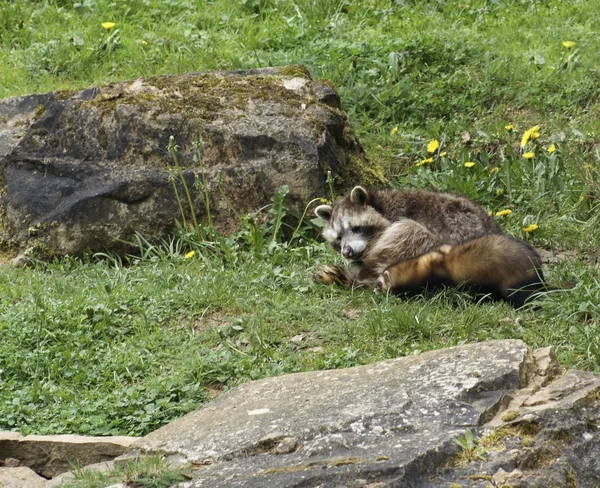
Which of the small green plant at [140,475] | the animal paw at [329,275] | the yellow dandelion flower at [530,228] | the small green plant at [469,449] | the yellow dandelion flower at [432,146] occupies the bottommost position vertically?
the yellow dandelion flower at [530,228]

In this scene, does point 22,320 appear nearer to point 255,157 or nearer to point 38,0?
point 255,157

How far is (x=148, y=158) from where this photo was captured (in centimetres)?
843

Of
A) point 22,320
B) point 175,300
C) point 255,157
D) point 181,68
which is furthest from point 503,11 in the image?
point 22,320

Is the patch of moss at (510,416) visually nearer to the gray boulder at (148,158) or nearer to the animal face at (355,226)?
the animal face at (355,226)

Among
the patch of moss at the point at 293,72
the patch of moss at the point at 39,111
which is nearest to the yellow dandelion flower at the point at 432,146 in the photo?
the patch of moss at the point at 293,72

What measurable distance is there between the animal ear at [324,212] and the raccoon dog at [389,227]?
0.01 metres

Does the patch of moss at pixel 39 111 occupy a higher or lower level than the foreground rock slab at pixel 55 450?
higher

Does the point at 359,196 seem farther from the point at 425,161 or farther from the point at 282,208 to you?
the point at 425,161

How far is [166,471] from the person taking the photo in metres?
3.78

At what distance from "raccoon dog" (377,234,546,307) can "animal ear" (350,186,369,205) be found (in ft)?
2.90

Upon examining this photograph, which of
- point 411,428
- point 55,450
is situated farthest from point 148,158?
point 411,428

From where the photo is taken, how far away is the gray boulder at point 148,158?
8.21 metres

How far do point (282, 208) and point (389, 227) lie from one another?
113 centimetres

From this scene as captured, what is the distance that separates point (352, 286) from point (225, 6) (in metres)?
6.18
